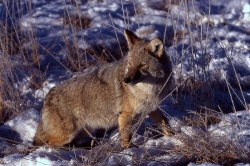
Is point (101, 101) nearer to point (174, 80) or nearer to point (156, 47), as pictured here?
point (156, 47)

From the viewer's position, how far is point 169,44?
801cm

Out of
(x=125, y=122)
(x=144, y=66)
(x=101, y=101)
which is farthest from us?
(x=101, y=101)

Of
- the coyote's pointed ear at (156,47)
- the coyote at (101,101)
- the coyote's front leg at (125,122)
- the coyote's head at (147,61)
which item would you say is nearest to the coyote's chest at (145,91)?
the coyote at (101,101)

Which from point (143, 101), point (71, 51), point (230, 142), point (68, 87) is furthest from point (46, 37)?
point (230, 142)

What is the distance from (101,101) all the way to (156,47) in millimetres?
1001

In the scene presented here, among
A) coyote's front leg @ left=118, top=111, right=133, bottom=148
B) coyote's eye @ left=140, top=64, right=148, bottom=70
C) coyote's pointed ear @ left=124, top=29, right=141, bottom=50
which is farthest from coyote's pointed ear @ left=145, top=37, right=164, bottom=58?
coyote's front leg @ left=118, top=111, right=133, bottom=148

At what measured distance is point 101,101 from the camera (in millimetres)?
5473

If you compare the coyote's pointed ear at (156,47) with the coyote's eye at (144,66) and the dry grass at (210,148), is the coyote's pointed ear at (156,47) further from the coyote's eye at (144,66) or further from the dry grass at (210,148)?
the dry grass at (210,148)

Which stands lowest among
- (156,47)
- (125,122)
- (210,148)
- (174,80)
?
(174,80)

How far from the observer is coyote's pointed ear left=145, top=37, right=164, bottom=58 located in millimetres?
4867

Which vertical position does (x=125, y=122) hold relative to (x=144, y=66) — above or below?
below

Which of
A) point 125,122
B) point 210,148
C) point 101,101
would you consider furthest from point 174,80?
point 210,148

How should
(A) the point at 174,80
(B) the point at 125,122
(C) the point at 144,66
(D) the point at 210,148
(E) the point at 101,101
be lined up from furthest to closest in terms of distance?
(A) the point at 174,80 → (E) the point at 101,101 → (B) the point at 125,122 → (C) the point at 144,66 → (D) the point at 210,148

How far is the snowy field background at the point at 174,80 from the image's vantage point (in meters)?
4.33
